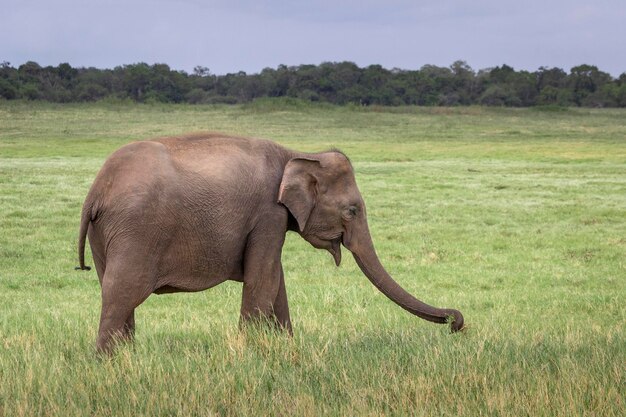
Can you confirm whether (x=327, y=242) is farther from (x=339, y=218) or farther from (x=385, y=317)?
(x=385, y=317)

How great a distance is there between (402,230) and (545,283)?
534 cm

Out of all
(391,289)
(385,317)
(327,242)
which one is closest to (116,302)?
(327,242)

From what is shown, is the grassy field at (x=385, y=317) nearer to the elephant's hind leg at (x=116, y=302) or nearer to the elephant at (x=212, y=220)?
the elephant's hind leg at (x=116, y=302)

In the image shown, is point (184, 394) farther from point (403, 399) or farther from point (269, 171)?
point (269, 171)

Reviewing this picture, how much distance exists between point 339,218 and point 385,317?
252 cm

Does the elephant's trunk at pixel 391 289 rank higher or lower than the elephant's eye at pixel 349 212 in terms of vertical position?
lower

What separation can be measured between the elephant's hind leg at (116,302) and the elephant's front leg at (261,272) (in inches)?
34.8

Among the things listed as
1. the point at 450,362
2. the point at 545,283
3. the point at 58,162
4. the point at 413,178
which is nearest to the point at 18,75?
the point at 58,162

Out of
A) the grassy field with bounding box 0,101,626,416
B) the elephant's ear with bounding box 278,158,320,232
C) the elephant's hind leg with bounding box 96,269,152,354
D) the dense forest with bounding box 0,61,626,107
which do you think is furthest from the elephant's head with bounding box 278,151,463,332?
the dense forest with bounding box 0,61,626,107

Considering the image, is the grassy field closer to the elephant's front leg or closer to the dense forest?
the elephant's front leg

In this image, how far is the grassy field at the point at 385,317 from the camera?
5977 millimetres

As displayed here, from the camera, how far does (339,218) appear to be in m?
7.89

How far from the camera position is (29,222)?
1909 centimetres

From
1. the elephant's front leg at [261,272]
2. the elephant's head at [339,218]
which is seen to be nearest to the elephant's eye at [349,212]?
the elephant's head at [339,218]
